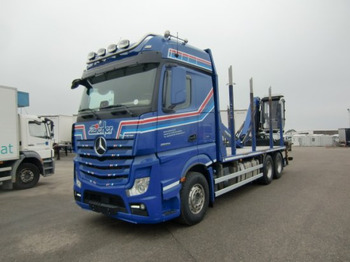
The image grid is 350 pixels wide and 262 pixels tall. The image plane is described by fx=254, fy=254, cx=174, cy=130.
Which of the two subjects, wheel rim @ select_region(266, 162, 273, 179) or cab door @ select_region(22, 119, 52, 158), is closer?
wheel rim @ select_region(266, 162, 273, 179)

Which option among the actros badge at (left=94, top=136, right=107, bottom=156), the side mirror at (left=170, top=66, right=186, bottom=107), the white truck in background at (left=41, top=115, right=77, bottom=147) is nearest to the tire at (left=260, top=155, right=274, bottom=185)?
the side mirror at (left=170, top=66, right=186, bottom=107)

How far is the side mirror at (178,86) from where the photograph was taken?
13.5 ft

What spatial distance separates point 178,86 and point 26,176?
303 inches

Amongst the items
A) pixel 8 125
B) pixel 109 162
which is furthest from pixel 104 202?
pixel 8 125

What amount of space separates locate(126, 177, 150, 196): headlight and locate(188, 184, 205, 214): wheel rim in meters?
1.02

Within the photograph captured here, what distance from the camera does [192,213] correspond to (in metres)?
4.54

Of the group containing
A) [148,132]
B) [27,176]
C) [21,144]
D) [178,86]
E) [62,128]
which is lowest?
[27,176]

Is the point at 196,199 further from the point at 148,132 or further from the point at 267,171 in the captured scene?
the point at 267,171

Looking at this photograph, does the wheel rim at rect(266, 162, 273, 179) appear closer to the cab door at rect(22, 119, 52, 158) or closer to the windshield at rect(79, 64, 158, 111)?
the windshield at rect(79, 64, 158, 111)

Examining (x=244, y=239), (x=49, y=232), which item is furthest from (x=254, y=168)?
(x=49, y=232)

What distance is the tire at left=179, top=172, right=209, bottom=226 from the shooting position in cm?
438

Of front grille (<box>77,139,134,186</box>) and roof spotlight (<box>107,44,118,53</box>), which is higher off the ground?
roof spotlight (<box>107,44,118,53</box>)

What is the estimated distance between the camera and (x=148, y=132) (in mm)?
3844

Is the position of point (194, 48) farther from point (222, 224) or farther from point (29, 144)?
point (29, 144)
